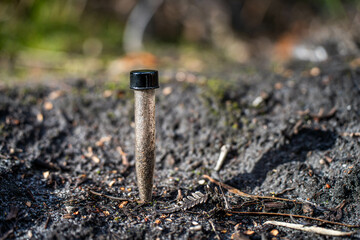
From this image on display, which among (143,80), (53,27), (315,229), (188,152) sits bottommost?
(315,229)

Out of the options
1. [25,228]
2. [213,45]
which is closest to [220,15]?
[213,45]

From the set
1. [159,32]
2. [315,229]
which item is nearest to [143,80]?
[315,229]

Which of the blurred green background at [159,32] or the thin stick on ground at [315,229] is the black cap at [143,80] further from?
the blurred green background at [159,32]

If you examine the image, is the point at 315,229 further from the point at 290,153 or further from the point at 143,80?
the point at 143,80

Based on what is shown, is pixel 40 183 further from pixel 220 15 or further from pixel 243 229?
pixel 220 15

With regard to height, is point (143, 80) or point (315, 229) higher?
point (143, 80)

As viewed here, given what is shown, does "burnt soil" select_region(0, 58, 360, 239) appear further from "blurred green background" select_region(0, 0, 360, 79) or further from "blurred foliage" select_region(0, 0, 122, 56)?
"blurred foliage" select_region(0, 0, 122, 56)

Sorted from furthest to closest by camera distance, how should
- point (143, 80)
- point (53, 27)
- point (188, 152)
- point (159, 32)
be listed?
point (159, 32), point (53, 27), point (188, 152), point (143, 80)
